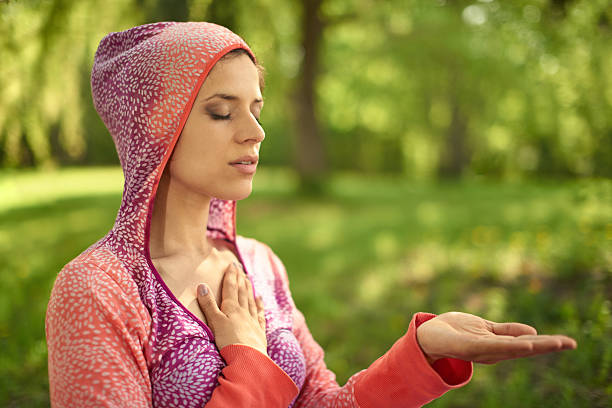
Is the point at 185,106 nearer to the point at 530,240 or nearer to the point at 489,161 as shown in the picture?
the point at 530,240

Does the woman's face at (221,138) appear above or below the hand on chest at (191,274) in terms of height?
above

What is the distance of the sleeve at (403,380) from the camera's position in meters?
1.31

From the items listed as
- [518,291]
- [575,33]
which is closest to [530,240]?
[518,291]

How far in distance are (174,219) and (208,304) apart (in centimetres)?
29

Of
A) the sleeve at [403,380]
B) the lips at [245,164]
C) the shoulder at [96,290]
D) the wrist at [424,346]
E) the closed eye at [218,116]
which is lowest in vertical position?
the sleeve at [403,380]

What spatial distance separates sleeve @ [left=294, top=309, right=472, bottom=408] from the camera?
131 cm

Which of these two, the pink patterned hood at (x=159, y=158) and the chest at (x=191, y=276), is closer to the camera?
the pink patterned hood at (x=159, y=158)

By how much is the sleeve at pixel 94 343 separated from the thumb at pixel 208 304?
199 mm

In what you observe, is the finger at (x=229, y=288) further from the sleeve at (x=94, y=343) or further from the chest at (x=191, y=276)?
the sleeve at (x=94, y=343)

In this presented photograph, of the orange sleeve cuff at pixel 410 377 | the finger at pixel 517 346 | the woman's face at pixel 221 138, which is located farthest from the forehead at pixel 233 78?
the finger at pixel 517 346

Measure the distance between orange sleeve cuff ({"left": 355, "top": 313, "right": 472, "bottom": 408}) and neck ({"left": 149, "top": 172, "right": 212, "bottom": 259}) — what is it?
2.13 feet

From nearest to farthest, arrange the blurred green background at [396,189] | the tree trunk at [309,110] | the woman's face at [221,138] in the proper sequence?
the woman's face at [221,138]
the blurred green background at [396,189]
the tree trunk at [309,110]

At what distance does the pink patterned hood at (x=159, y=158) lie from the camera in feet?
4.19

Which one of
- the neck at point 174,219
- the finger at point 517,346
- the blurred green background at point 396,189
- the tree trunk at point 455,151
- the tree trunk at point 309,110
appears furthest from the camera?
the tree trunk at point 455,151
